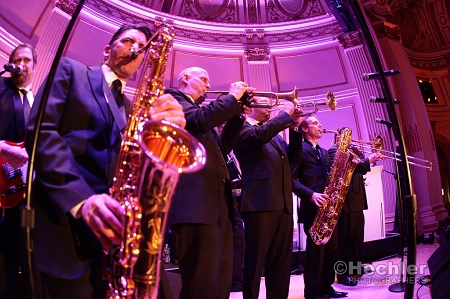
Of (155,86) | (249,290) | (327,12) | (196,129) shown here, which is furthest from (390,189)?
(155,86)

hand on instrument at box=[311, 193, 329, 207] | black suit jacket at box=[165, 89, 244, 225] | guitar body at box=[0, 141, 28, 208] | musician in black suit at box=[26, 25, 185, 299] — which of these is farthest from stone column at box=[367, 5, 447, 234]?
musician in black suit at box=[26, 25, 185, 299]

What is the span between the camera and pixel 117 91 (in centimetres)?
189

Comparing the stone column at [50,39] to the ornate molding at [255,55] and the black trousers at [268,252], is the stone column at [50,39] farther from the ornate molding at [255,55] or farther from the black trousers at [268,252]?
the black trousers at [268,252]

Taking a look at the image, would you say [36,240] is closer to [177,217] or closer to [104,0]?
[177,217]

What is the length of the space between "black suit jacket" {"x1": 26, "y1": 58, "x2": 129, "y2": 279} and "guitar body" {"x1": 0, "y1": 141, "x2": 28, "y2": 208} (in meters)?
0.70

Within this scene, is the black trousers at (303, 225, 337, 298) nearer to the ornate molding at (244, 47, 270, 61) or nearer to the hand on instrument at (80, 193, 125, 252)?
the hand on instrument at (80, 193, 125, 252)

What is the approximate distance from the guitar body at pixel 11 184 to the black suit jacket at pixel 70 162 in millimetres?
701

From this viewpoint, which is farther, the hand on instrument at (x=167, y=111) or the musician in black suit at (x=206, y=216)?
the musician in black suit at (x=206, y=216)

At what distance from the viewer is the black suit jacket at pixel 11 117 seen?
7.83 ft

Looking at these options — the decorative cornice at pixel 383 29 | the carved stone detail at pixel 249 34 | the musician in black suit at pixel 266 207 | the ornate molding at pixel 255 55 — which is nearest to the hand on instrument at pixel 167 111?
the musician in black suit at pixel 266 207

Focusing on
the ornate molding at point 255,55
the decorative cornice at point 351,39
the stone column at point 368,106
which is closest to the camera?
the stone column at point 368,106

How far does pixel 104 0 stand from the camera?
8070mm

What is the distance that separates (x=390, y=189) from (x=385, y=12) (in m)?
4.44

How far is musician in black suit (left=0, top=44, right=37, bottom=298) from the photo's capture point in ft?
6.94
